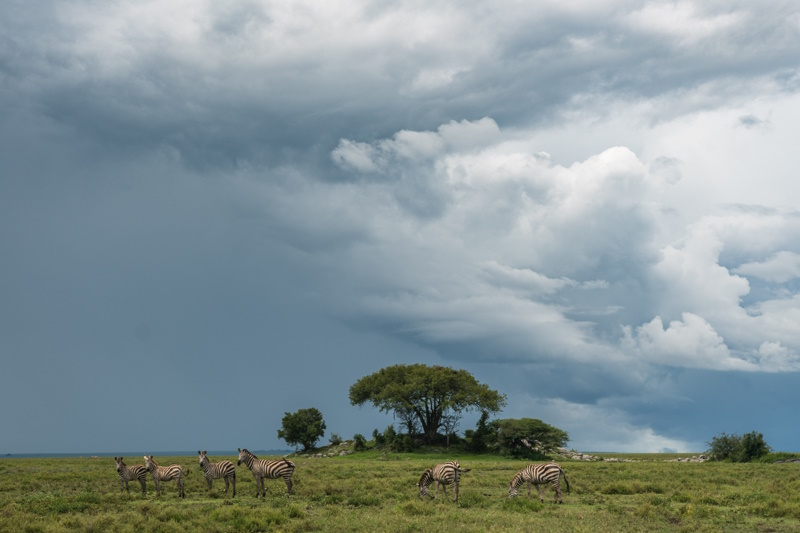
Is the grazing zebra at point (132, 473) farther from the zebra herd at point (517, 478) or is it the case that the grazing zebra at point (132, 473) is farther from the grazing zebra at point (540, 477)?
the grazing zebra at point (540, 477)

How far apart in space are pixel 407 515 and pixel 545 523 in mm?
5785

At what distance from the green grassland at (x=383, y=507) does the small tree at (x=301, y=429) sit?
6780 centimetres

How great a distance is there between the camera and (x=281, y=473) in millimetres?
32906

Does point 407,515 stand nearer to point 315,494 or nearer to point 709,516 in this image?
point 315,494

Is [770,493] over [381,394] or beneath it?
beneath

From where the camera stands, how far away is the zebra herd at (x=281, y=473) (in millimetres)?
31156

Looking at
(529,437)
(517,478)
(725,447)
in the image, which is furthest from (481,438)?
(517,478)

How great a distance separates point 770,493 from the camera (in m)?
35.2

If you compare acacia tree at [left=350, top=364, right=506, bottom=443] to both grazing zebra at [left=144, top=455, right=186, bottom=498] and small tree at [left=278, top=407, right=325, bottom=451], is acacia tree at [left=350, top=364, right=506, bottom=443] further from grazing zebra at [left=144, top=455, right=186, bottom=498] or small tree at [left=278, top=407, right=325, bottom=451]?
grazing zebra at [left=144, top=455, right=186, bottom=498]

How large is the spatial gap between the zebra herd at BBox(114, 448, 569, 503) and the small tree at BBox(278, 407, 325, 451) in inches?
2990

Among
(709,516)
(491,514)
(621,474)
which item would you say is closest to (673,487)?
(621,474)

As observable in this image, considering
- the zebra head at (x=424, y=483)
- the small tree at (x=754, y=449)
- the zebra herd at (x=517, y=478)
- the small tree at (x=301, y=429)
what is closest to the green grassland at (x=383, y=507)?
the zebra herd at (x=517, y=478)

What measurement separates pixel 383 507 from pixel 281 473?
646cm

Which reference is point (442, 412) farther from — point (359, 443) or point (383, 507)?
point (383, 507)
